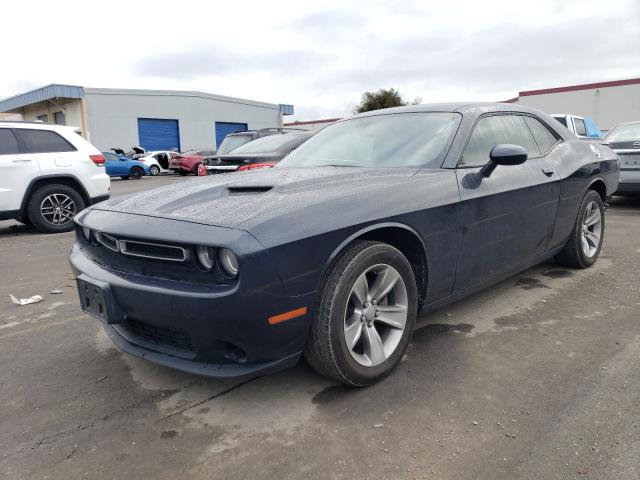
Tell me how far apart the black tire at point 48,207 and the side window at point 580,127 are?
32.8 ft

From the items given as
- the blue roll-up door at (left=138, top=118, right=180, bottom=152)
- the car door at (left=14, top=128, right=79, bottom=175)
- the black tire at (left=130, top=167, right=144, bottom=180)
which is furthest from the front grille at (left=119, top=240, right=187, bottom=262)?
the blue roll-up door at (left=138, top=118, right=180, bottom=152)

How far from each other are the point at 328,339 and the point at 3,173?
646 cm

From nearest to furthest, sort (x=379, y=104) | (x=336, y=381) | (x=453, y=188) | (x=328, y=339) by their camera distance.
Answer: (x=328, y=339) → (x=336, y=381) → (x=453, y=188) → (x=379, y=104)

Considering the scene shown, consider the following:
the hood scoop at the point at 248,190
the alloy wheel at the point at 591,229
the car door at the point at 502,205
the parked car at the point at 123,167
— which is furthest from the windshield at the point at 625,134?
the parked car at the point at 123,167

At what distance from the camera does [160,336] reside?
2334 millimetres

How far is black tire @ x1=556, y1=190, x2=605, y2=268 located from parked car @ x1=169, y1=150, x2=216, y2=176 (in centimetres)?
2022

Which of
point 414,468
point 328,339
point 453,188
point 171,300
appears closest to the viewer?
point 414,468

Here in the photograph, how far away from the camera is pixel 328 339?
7.40 feet

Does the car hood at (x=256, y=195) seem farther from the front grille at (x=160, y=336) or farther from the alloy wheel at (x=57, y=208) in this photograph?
the alloy wheel at (x=57, y=208)

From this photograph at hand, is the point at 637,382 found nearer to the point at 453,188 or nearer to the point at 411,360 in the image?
the point at 411,360

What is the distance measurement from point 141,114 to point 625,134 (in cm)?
3139

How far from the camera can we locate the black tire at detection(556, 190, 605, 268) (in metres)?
4.26

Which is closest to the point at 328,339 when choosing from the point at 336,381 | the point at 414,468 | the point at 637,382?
the point at 336,381

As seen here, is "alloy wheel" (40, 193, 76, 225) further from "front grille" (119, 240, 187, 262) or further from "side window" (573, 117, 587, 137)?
"side window" (573, 117, 587, 137)
